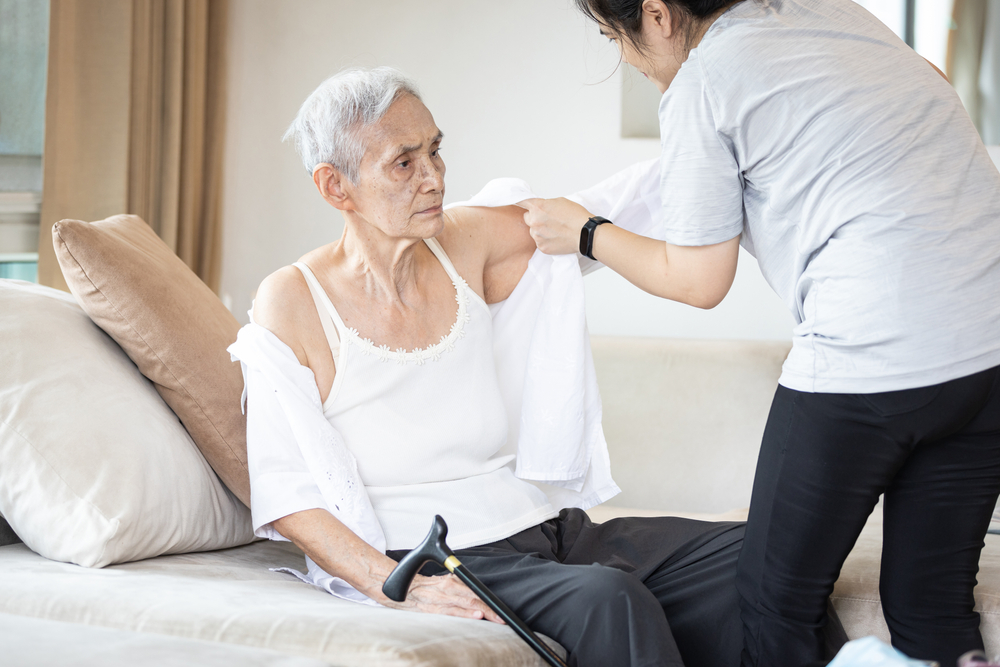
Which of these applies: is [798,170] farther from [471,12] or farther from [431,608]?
[471,12]

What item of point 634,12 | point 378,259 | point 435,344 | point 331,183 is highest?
point 634,12

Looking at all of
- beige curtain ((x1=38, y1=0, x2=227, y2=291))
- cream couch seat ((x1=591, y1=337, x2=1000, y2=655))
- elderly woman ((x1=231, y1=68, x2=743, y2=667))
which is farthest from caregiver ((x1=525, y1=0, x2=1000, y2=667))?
beige curtain ((x1=38, y1=0, x2=227, y2=291))

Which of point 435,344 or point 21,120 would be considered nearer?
point 435,344

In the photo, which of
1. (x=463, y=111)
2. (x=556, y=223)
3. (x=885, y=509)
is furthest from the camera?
(x=463, y=111)

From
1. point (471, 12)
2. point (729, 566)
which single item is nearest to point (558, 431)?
point (729, 566)

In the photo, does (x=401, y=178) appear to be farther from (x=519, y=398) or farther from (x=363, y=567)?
(x=363, y=567)

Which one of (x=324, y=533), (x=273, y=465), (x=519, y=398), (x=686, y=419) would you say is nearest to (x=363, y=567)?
(x=324, y=533)

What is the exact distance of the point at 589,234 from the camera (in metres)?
1.32

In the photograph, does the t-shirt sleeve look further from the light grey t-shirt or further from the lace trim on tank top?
the lace trim on tank top

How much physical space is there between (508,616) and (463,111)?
6.76 feet

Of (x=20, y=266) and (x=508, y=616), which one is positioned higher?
(x=20, y=266)

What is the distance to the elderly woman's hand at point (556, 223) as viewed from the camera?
1.39 meters

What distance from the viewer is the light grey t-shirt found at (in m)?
0.95

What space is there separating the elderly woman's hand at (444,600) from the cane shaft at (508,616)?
10 cm
